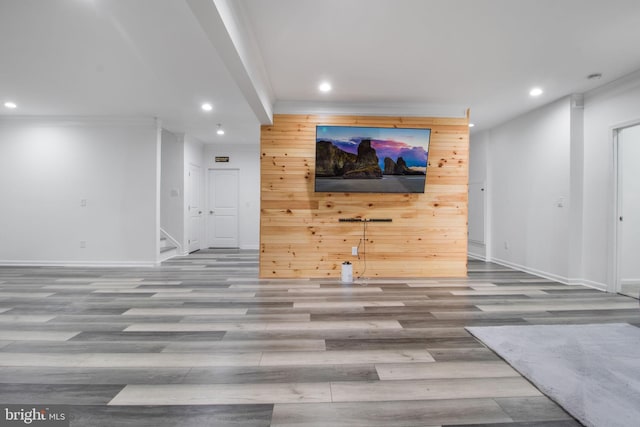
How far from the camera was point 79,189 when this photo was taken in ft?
18.9

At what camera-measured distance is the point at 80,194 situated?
5.77 metres

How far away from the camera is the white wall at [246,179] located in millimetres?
8227

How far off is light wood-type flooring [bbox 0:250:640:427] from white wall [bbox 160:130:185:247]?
8.64 ft

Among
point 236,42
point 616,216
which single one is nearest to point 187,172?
point 236,42

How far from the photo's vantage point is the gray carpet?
5.73ft

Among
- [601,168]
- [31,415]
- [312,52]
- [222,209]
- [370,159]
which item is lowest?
[31,415]

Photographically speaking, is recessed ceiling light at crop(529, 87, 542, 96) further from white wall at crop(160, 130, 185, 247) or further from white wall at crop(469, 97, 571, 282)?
white wall at crop(160, 130, 185, 247)

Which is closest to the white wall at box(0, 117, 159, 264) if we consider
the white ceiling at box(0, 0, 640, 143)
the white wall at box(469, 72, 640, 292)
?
the white ceiling at box(0, 0, 640, 143)

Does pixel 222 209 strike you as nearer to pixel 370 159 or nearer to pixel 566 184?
pixel 370 159

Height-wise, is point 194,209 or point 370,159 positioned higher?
point 370,159

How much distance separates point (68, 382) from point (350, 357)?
6.03 feet

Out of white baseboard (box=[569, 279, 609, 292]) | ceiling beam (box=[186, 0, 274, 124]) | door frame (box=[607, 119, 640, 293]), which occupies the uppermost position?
ceiling beam (box=[186, 0, 274, 124])

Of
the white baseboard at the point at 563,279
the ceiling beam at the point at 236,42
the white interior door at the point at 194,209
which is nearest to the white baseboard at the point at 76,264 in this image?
the white interior door at the point at 194,209

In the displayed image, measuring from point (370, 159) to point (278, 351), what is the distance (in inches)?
124
